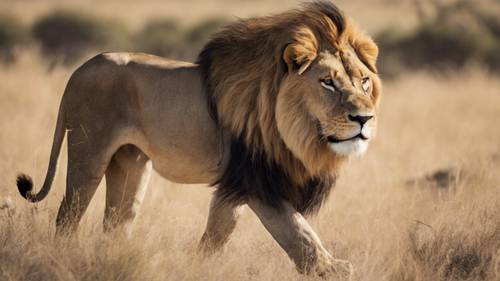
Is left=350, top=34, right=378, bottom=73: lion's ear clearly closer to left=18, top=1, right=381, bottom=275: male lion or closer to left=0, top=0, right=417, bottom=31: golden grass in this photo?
left=18, top=1, right=381, bottom=275: male lion

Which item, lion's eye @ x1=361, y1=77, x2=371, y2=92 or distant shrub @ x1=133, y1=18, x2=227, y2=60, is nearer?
lion's eye @ x1=361, y1=77, x2=371, y2=92

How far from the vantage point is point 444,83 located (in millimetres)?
16297

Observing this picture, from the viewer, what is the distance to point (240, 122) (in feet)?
16.9

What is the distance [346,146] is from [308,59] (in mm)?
583

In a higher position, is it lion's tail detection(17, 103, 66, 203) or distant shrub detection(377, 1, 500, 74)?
lion's tail detection(17, 103, 66, 203)

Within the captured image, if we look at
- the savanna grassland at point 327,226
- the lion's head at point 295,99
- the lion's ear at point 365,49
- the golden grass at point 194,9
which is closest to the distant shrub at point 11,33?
the golden grass at point 194,9

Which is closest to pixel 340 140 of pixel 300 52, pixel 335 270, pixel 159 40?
pixel 300 52

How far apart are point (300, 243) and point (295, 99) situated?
843 mm

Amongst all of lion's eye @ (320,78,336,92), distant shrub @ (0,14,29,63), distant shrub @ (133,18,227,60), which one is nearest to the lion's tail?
lion's eye @ (320,78,336,92)

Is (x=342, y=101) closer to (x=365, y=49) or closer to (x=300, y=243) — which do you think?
(x=365, y=49)

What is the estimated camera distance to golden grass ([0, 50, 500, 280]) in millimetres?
4758

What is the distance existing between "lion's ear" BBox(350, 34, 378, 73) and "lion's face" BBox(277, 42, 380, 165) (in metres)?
0.17

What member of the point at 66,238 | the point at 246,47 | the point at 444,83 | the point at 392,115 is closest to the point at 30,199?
the point at 66,238

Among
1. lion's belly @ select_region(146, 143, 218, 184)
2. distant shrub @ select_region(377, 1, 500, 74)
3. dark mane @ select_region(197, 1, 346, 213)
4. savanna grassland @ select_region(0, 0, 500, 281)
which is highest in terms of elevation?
dark mane @ select_region(197, 1, 346, 213)
